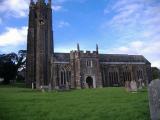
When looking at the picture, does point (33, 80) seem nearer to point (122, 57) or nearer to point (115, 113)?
point (122, 57)

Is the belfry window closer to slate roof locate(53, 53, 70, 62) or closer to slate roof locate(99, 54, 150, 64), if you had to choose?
slate roof locate(53, 53, 70, 62)

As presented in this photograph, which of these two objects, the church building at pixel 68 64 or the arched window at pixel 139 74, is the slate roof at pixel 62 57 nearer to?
the church building at pixel 68 64

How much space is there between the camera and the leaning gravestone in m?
9.77

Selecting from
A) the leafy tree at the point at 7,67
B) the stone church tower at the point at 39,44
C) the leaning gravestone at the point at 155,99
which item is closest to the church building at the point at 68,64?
the stone church tower at the point at 39,44

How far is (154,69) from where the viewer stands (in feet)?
261

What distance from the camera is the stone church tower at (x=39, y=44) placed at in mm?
58344

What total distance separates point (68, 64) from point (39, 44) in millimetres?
8903

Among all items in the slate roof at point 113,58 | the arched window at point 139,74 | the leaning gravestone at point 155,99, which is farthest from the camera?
the arched window at point 139,74

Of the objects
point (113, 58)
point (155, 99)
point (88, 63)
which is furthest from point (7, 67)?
point (155, 99)

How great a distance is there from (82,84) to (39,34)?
1626 centimetres

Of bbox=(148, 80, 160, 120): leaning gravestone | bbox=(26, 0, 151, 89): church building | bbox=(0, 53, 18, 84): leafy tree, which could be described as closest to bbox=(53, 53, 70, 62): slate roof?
bbox=(26, 0, 151, 89): church building

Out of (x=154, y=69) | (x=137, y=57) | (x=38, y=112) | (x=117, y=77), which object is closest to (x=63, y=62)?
(x=117, y=77)

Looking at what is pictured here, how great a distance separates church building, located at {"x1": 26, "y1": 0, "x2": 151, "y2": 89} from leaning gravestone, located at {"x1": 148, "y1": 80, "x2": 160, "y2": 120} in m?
41.4

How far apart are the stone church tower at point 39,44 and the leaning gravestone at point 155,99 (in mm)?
47624
